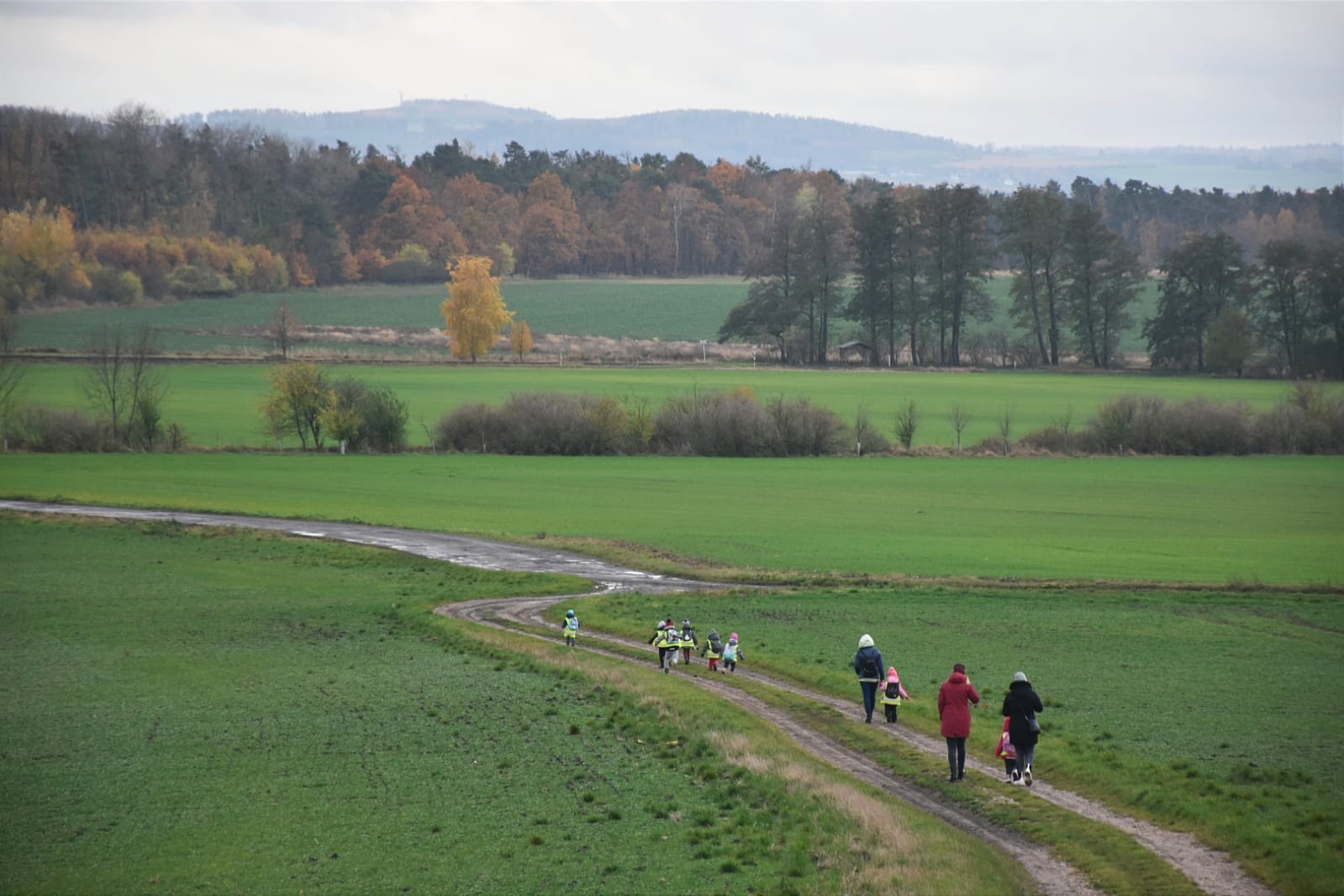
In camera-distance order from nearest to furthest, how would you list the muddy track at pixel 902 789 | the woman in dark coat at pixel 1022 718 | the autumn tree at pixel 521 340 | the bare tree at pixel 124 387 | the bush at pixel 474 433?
the muddy track at pixel 902 789 → the woman in dark coat at pixel 1022 718 → the bare tree at pixel 124 387 → the bush at pixel 474 433 → the autumn tree at pixel 521 340

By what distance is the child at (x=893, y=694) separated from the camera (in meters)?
24.2

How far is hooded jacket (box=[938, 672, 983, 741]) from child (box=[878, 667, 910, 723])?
3188 mm

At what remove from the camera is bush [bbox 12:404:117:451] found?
82.9 metres

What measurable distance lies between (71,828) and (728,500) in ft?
163

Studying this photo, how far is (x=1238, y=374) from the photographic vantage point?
126 meters

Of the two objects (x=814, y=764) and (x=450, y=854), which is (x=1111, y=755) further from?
(x=450, y=854)

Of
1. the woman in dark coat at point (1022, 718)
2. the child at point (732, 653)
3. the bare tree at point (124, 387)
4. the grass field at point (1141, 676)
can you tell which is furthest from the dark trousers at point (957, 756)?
the bare tree at point (124, 387)

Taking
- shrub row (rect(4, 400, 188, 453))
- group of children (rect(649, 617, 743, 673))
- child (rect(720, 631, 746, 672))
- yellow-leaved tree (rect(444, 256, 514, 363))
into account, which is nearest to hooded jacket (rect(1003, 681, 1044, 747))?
group of children (rect(649, 617, 743, 673))

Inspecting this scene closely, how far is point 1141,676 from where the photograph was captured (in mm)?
29516

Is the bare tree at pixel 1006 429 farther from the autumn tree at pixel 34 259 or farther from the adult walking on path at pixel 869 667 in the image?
the autumn tree at pixel 34 259

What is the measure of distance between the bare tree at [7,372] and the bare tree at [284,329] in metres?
24.9

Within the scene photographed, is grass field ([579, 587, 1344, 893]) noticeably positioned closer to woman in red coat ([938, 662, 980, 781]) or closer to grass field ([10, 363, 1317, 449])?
woman in red coat ([938, 662, 980, 781])

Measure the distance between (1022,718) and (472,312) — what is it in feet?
416

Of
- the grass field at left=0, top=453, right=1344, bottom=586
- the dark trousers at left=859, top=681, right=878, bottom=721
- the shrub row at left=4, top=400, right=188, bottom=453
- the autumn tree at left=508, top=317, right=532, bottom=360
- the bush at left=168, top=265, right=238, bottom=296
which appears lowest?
the grass field at left=0, top=453, right=1344, bottom=586
